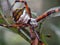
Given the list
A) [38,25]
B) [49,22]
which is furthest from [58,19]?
[38,25]

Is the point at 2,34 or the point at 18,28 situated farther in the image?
the point at 2,34

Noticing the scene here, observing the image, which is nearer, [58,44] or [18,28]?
[18,28]

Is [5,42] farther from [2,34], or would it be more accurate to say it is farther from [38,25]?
[38,25]

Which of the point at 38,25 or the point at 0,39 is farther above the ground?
the point at 38,25

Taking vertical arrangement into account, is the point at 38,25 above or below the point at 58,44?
above

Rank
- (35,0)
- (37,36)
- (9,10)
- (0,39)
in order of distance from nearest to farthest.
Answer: (37,36) < (9,10) < (0,39) < (35,0)

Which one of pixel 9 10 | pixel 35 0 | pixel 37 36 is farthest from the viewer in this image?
pixel 35 0

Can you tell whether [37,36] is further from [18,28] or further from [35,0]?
[35,0]

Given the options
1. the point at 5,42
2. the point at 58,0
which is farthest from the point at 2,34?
the point at 58,0

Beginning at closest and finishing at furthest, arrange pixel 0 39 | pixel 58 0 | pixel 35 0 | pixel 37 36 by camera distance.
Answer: pixel 37 36
pixel 0 39
pixel 58 0
pixel 35 0
